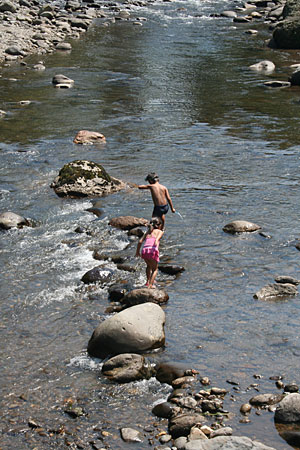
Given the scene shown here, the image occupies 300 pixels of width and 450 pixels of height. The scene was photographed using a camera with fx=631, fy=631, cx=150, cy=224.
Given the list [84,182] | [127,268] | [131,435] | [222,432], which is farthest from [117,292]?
[84,182]

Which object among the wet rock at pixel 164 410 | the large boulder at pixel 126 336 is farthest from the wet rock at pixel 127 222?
the wet rock at pixel 164 410

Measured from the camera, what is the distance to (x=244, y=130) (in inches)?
810

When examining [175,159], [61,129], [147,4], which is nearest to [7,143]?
[61,129]

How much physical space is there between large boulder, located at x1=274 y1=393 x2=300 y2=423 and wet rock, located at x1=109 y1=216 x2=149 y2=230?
666 cm

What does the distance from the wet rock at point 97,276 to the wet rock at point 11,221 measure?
3021 mm

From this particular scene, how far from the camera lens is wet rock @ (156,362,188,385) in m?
8.17

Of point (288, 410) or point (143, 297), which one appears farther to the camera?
point (143, 297)

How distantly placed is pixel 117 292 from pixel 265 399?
3.50 metres

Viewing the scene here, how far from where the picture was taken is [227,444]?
6.47 m

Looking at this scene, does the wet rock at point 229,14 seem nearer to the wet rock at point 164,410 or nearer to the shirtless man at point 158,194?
the shirtless man at point 158,194

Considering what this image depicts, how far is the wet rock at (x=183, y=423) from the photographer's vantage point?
707 cm

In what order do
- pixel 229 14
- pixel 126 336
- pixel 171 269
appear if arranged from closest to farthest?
pixel 126 336 → pixel 171 269 → pixel 229 14

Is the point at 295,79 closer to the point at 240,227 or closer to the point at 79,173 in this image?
the point at 79,173

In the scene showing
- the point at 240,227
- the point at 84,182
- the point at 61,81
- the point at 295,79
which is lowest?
the point at 84,182
